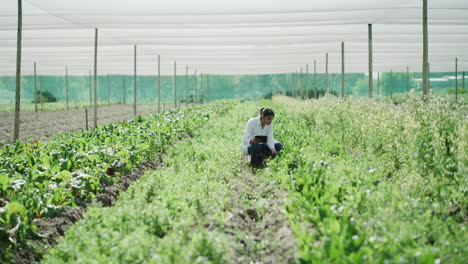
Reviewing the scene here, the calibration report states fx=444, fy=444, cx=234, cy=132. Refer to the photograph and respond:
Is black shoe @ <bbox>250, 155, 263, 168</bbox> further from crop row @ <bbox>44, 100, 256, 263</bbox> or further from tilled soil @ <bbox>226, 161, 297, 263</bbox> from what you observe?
crop row @ <bbox>44, 100, 256, 263</bbox>

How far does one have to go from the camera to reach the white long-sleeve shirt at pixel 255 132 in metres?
7.84

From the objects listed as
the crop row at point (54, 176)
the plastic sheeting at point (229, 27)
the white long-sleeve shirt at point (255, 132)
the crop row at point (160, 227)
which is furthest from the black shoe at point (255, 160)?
the plastic sheeting at point (229, 27)

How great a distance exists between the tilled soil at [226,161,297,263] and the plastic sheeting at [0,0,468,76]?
5.66m

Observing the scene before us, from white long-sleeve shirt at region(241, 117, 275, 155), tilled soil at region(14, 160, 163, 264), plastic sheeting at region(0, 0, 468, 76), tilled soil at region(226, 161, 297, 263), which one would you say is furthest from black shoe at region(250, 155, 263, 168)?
plastic sheeting at region(0, 0, 468, 76)

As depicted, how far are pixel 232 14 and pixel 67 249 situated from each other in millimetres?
8792

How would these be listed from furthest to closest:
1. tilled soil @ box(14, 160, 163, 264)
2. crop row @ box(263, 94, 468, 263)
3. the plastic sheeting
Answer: the plastic sheeting < tilled soil @ box(14, 160, 163, 264) < crop row @ box(263, 94, 468, 263)

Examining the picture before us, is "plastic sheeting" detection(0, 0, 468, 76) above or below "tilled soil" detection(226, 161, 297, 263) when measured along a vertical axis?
above

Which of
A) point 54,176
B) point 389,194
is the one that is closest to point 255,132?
point 54,176

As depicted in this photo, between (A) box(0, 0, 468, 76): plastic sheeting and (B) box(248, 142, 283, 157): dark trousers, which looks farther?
(A) box(0, 0, 468, 76): plastic sheeting

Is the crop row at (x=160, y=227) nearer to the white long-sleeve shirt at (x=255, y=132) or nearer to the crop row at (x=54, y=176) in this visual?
the crop row at (x=54, y=176)

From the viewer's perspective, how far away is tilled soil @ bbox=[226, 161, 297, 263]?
404 centimetres

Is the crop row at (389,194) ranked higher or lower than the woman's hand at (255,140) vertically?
lower

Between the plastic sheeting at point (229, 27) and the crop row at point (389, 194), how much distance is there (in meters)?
4.47

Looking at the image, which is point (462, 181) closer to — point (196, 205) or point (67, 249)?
point (196, 205)
